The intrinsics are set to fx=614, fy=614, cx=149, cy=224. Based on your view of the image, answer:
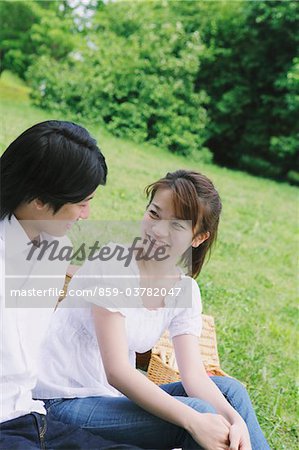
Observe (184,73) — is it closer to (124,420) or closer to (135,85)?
(135,85)

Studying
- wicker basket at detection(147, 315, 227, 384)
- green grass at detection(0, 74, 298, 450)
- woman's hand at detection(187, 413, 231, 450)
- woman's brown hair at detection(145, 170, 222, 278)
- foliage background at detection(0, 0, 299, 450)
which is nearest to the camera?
woman's hand at detection(187, 413, 231, 450)

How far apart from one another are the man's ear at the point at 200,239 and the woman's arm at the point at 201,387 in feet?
0.81

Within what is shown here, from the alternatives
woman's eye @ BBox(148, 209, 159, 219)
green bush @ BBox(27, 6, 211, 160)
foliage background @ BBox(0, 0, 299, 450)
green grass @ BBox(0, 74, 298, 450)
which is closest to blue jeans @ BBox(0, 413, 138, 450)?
woman's eye @ BBox(148, 209, 159, 219)

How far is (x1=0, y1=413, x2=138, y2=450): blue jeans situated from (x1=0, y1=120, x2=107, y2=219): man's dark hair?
0.43 m

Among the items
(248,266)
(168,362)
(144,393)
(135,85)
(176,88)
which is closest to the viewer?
(144,393)

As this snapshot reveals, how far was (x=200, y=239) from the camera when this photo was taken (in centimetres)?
165

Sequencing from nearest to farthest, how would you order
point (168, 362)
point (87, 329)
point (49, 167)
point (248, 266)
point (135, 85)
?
point (49, 167) → point (87, 329) → point (168, 362) → point (248, 266) → point (135, 85)

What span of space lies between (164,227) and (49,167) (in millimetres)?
433

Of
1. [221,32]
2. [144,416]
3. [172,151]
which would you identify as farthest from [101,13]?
[144,416]

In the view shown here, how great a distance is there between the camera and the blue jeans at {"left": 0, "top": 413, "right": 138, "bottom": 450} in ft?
3.98

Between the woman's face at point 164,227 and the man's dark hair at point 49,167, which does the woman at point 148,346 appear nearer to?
the woman's face at point 164,227

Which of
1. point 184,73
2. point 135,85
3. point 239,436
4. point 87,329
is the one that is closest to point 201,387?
point 239,436

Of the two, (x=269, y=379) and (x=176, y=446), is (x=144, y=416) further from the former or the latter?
(x=269, y=379)

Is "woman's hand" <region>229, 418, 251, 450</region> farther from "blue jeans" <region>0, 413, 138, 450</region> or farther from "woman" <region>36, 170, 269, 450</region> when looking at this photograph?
"blue jeans" <region>0, 413, 138, 450</region>
